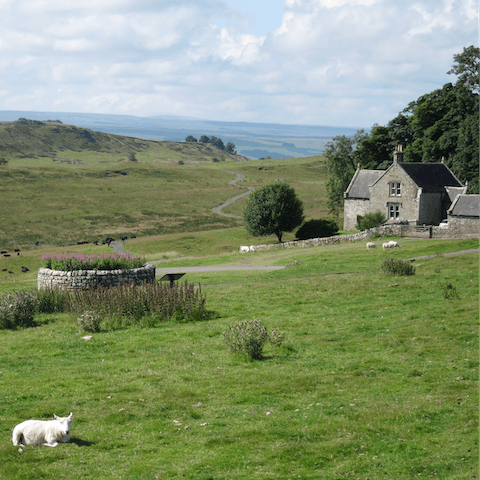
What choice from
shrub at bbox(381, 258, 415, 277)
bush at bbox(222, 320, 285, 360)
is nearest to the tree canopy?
shrub at bbox(381, 258, 415, 277)

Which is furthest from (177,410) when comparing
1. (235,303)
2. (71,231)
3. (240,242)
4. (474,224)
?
(71,231)

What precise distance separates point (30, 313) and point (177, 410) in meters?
12.5

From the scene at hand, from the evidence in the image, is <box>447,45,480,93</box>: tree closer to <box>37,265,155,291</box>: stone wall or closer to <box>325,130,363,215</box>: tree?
<box>325,130,363,215</box>: tree

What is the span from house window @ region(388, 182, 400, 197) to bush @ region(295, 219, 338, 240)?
11.3m

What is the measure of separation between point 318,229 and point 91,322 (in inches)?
2219

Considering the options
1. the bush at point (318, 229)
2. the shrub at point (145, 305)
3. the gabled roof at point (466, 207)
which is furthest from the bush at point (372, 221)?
the shrub at point (145, 305)

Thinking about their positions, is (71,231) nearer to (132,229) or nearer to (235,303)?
(132,229)

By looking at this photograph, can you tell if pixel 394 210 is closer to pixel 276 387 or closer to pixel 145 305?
pixel 145 305

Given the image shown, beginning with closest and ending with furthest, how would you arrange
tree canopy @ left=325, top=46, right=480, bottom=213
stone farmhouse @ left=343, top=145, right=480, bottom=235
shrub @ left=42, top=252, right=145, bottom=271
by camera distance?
shrub @ left=42, top=252, right=145, bottom=271 < stone farmhouse @ left=343, top=145, right=480, bottom=235 < tree canopy @ left=325, top=46, right=480, bottom=213

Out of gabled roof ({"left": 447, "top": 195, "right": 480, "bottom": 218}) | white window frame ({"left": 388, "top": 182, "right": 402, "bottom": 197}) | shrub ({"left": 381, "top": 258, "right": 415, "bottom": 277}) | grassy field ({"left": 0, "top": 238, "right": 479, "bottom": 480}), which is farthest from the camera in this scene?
white window frame ({"left": 388, "top": 182, "right": 402, "bottom": 197})

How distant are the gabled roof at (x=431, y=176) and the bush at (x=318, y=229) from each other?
14.5m

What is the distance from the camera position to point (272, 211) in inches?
2874

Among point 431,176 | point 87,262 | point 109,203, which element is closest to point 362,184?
point 431,176

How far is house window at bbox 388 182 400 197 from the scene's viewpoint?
6231 cm
